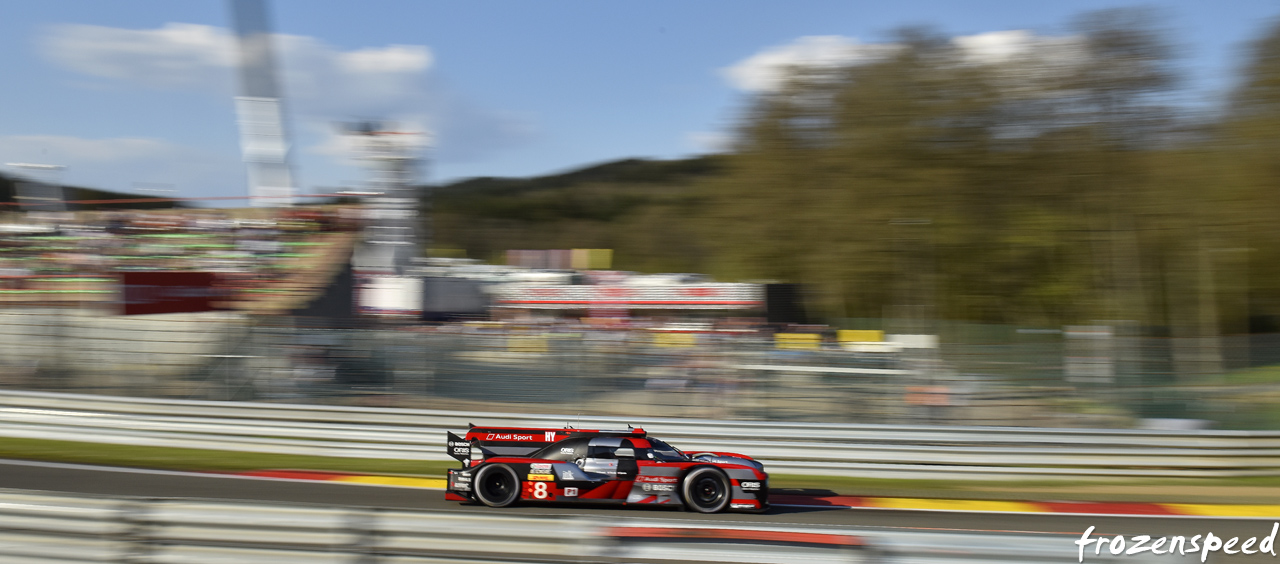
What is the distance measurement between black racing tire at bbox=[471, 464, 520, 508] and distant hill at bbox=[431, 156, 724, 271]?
1947 inches

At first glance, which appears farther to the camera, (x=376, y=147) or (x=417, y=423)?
(x=376, y=147)

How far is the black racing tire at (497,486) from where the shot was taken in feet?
27.2

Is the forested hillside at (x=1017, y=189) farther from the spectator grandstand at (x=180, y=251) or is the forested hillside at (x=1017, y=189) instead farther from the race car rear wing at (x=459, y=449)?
the race car rear wing at (x=459, y=449)

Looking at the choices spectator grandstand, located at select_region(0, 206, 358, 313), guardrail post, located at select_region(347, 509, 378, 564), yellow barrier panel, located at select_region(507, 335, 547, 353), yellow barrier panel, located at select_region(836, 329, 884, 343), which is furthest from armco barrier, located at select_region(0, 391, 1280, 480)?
yellow barrier panel, located at select_region(836, 329, 884, 343)

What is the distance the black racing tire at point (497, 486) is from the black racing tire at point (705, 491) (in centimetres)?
156

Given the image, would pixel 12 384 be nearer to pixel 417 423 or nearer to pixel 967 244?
pixel 417 423

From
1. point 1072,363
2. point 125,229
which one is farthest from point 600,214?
point 1072,363

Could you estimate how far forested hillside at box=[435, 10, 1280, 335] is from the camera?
71.4 ft

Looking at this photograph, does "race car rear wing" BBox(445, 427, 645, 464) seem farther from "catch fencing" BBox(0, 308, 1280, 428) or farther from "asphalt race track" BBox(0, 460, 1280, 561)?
"catch fencing" BBox(0, 308, 1280, 428)

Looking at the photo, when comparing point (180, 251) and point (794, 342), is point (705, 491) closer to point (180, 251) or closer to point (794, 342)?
point (794, 342)

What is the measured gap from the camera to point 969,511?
8.75 meters

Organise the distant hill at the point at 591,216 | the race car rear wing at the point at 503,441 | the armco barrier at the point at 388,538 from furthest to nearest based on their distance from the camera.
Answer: the distant hill at the point at 591,216, the race car rear wing at the point at 503,441, the armco barrier at the point at 388,538

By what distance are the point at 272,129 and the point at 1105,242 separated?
21.9 meters

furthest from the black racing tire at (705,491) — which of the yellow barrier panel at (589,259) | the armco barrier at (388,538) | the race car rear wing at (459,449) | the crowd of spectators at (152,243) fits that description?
the yellow barrier panel at (589,259)
